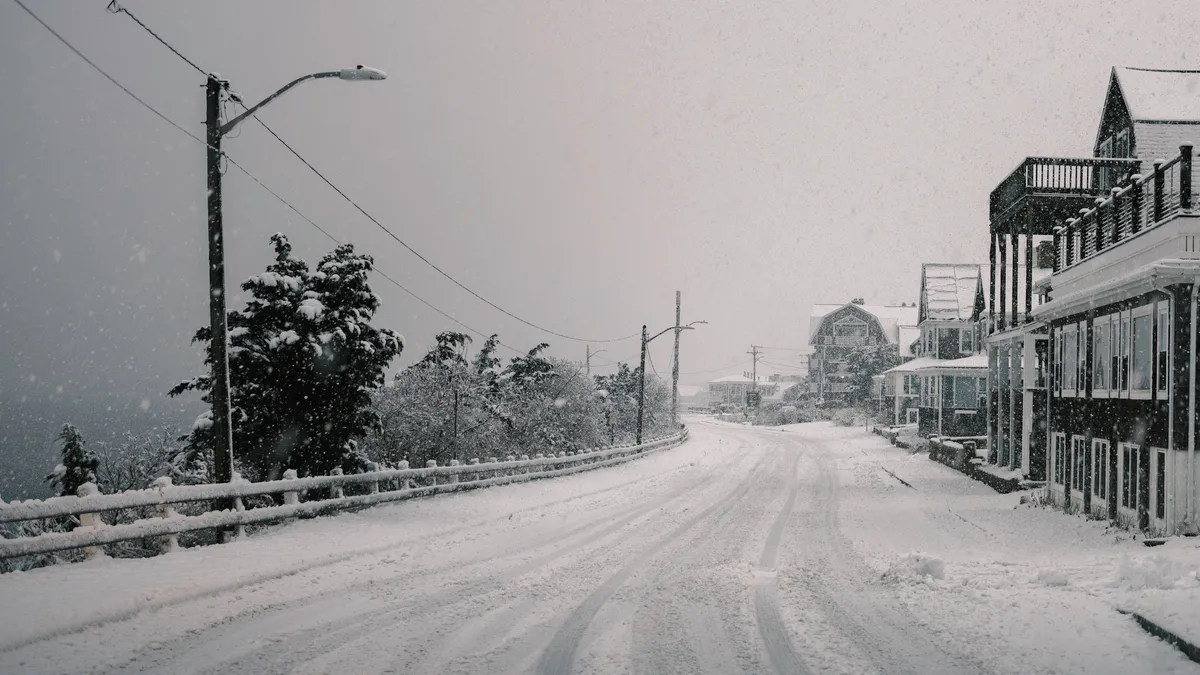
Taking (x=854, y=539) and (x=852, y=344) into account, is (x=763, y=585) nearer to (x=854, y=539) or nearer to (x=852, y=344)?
(x=854, y=539)

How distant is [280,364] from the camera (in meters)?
26.5

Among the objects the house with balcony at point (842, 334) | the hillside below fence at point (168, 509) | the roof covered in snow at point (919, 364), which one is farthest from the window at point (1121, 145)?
the house with balcony at point (842, 334)

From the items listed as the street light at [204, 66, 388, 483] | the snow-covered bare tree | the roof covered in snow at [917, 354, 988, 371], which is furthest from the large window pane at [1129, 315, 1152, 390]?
the roof covered in snow at [917, 354, 988, 371]

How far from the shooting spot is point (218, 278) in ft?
41.5

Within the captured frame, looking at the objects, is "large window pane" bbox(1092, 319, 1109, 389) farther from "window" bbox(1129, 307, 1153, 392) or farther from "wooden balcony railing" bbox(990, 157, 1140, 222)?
"wooden balcony railing" bbox(990, 157, 1140, 222)

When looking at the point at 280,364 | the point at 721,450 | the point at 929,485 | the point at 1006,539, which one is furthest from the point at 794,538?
the point at 721,450

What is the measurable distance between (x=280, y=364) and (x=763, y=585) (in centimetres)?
2041

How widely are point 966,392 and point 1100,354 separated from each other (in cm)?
3244

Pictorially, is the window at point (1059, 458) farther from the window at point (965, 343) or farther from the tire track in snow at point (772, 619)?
the window at point (965, 343)

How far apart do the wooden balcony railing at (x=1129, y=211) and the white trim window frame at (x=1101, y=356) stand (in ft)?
5.75

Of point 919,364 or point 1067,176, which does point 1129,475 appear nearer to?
point 1067,176

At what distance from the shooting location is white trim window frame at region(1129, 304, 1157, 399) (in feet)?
50.8

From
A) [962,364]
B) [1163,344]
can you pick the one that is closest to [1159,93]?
[1163,344]

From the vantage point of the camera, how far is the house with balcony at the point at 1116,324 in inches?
562
